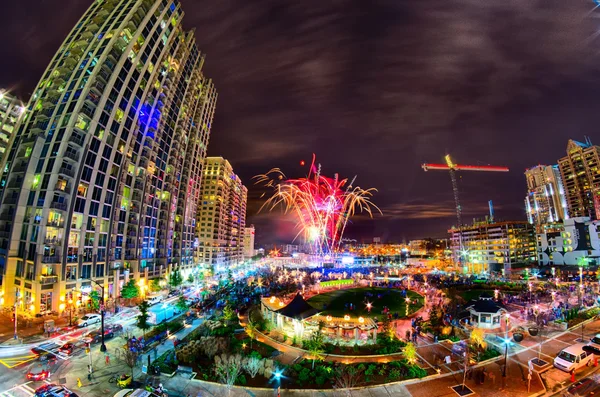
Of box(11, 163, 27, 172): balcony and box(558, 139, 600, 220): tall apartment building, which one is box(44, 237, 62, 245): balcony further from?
box(558, 139, 600, 220): tall apartment building

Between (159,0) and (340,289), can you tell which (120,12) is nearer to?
(159,0)

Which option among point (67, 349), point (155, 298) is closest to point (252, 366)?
point (67, 349)

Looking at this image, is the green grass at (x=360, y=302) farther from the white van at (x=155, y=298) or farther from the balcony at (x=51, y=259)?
the balcony at (x=51, y=259)

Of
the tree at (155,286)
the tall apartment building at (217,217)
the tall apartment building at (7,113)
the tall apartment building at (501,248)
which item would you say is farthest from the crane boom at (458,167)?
the tall apartment building at (7,113)

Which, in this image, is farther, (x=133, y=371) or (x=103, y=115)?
(x=103, y=115)

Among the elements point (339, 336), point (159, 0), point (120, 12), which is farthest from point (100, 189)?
point (339, 336)

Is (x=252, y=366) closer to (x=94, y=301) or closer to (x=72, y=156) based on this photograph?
(x=94, y=301)

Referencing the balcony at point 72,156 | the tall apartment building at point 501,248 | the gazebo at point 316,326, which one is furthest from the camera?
the tall apartment building at point 501,248
